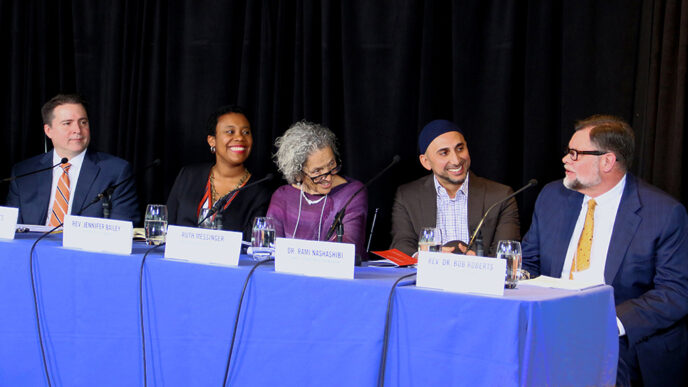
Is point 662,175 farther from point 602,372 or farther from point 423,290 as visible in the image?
point 423,290

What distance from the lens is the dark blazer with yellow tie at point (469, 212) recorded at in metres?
3.34

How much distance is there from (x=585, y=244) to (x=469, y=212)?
→ 0.76 meters

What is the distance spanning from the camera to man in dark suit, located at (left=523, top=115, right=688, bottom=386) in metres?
2.42

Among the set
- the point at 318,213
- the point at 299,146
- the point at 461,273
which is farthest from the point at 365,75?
the point at 461,273

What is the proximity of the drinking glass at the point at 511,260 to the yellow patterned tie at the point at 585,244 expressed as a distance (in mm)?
932

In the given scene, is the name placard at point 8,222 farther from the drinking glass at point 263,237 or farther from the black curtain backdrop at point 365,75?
the black curtain backdrop at point 365,75

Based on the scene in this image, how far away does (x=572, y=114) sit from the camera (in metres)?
3.42

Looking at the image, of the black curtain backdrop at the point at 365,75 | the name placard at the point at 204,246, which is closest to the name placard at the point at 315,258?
the name placard at the point at 204,246

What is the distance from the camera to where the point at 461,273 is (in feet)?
5.52

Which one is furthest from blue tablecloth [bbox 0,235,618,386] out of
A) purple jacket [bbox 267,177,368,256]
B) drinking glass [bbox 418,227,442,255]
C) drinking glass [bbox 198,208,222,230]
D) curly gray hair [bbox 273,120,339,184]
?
curly gray hair [bbox 273,120,339,184]

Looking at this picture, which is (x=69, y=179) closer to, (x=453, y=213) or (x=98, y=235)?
(x=98, y=235)

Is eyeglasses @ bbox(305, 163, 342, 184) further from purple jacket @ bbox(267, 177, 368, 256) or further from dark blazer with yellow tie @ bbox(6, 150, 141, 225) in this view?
dark blazer with yellow tie @ bbox(6, 150, 141, 225)

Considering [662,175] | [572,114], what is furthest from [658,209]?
[572,114]

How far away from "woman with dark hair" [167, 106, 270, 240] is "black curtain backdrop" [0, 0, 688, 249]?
318 millimetres
